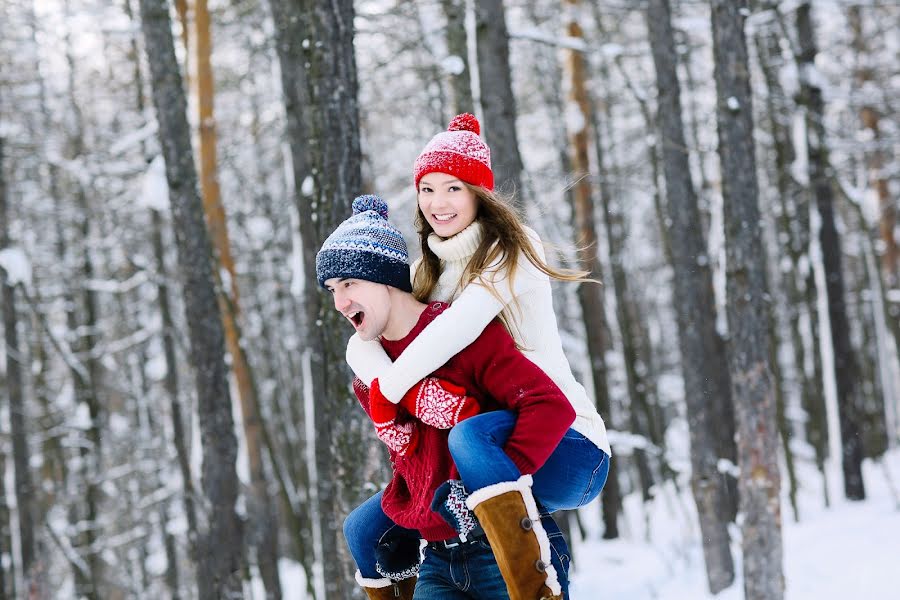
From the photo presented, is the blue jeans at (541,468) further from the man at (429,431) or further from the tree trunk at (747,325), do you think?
the tree trunk at (747,325)

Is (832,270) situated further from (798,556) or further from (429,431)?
(429,431)

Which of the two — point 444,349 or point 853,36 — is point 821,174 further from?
point 444,349

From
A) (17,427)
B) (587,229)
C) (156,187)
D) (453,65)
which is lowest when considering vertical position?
(17,427)

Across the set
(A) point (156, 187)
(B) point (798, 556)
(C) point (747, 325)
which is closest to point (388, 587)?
(C) point (747, 325)

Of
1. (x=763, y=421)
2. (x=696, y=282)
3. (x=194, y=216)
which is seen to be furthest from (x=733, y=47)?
(x=194, y=216)

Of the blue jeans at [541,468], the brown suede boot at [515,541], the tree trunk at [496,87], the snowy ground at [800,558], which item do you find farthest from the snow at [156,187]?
the brown suede boot at [515,541]

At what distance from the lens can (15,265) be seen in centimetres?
1148

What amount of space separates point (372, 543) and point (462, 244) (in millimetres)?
956

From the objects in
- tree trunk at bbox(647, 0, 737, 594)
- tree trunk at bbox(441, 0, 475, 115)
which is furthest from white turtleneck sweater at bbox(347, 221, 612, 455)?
tree trunk at bbox(647, 0, 737, 594)

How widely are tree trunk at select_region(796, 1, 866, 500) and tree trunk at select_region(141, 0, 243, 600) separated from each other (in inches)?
333

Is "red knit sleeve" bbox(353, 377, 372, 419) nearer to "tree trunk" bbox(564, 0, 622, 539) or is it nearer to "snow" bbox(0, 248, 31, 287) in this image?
"snow" bbox(0, 248, 31, 287)

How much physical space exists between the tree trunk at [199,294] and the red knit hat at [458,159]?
503cm

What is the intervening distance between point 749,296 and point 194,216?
4.33 metres

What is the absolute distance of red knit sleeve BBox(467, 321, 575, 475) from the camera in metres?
2.44
